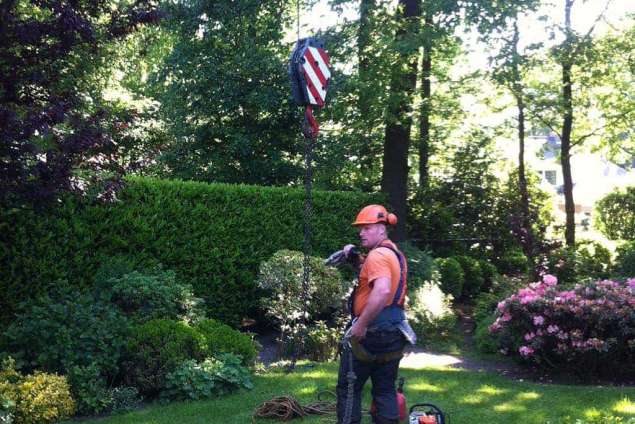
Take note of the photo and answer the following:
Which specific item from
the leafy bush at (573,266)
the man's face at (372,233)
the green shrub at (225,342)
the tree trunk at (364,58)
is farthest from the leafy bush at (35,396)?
the leafy bush at (573,266)

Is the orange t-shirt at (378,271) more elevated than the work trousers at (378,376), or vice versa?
the orange t-shirt at (378,271)

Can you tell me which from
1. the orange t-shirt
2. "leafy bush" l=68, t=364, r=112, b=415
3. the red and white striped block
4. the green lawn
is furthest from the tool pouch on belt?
the red and white striped block

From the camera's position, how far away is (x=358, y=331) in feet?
17.5

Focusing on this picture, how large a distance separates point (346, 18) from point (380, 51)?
1639mm

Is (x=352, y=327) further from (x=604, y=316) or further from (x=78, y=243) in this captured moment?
(x=78, y=243)

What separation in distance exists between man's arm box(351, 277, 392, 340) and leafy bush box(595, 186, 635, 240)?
21888 millimetres

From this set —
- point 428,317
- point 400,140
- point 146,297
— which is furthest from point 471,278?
point 146,297

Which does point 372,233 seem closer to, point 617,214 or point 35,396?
point 35,396

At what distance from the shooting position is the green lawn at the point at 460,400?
6793mm

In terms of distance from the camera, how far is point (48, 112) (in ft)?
20.4

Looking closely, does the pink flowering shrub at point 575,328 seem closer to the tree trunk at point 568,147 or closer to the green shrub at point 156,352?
the green shrub at point 156,352

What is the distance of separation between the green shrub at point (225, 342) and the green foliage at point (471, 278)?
9.55m

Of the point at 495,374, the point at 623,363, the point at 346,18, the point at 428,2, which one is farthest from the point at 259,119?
the point at 623,363

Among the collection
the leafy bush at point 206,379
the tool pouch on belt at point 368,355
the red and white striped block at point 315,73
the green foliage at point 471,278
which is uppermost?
the red and white striped block at point 315,73
